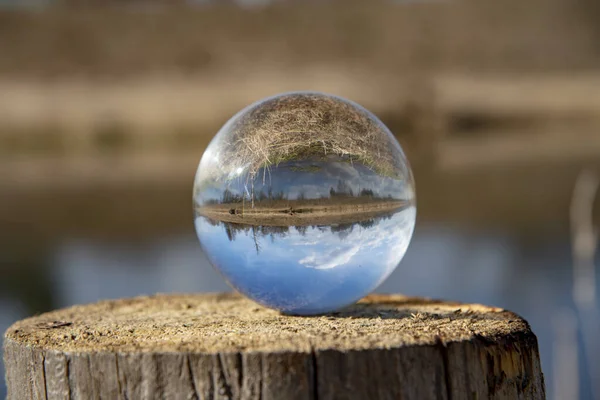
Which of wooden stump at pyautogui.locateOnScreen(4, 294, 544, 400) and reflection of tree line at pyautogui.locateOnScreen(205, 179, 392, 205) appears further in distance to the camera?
reflection of tree line at pyautogui.locateOnScreen(205, 179, 392, 205)

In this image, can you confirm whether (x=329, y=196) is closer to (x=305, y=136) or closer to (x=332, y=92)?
(x=305, y=136)

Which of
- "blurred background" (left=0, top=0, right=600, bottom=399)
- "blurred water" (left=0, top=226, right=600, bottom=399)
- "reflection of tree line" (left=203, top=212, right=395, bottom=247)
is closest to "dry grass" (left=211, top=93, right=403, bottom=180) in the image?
"reflection of tree line" (left=203, top=212, right=395, bottom=247)

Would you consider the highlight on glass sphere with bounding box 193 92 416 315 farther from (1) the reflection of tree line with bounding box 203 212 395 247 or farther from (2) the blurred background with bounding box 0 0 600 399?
(2) the blurred background with bounding box 0 0 600 399

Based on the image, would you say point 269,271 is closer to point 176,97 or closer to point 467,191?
point 467,191

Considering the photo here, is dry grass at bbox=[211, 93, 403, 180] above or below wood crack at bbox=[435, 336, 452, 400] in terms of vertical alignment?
above

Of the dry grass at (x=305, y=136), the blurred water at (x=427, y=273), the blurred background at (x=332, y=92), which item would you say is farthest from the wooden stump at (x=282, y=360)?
the blurred water at (x=427, y=273)
